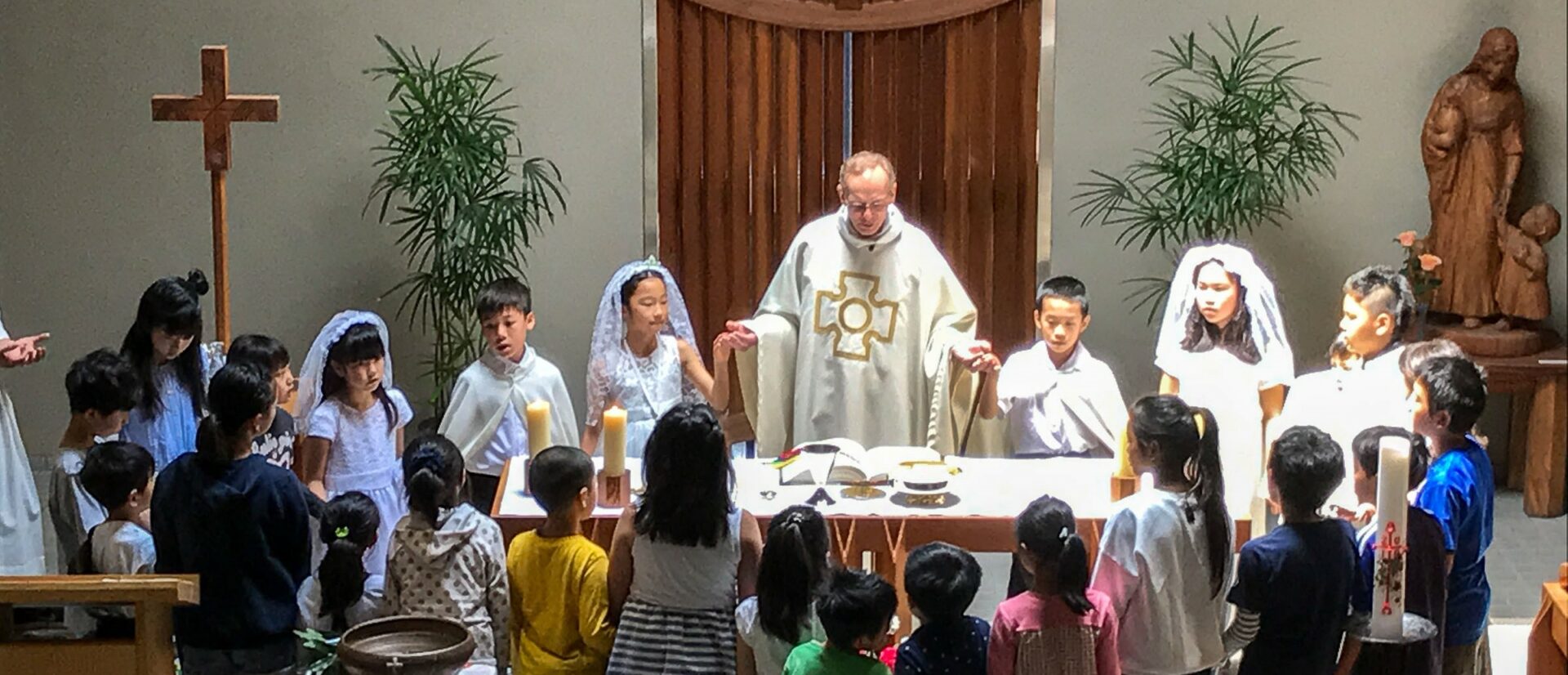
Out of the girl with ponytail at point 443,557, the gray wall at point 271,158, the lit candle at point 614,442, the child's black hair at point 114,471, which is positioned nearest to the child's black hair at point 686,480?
the girl with ponytail at point 443,557

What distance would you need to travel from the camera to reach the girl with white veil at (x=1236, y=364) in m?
5.93

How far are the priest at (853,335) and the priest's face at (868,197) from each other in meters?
0.09

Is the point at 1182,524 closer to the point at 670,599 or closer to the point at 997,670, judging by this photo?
the point at 997,670

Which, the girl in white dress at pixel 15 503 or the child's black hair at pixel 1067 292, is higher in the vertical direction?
the child's black hair at pixel 1067 292

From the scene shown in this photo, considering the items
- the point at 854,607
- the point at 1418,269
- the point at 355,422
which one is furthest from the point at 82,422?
the point at 1418,269

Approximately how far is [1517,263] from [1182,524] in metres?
4.04

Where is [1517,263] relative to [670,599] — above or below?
above

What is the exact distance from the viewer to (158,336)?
5.71 metres

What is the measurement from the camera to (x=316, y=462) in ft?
18.7

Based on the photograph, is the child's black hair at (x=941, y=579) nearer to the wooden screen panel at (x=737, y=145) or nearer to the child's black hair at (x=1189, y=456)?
the child's black hair at (x=1189, y=456)

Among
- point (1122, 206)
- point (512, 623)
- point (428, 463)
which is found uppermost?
point (1122, 206)

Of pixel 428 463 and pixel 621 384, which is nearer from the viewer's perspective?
pixel 428 463

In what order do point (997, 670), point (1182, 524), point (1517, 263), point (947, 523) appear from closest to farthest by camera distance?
point (997, 670), point (1182, 524), point (947, 523), point (1517, 263)

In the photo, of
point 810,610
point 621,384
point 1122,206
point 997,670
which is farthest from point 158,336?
point 1122,206
